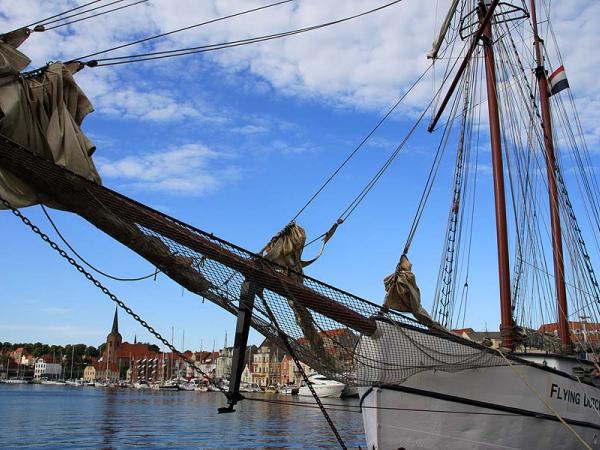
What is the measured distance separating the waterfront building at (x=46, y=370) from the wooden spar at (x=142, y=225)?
194 m

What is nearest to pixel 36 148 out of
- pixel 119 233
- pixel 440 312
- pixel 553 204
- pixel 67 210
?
pixel 67 210

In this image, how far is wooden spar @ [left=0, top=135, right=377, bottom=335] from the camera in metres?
6.72

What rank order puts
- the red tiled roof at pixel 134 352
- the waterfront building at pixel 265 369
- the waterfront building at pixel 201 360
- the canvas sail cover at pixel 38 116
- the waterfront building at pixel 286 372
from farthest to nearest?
the red tiled roof at pixel 134 352, the waterfront building at pixel 201 360, the waterfront building at pixel 265 369, the waterfront building at pixel 286 372, the canvas sail cover at pixel 38 116

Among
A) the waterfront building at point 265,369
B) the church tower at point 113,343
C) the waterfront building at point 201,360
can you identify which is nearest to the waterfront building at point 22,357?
the church tower at point 113,343

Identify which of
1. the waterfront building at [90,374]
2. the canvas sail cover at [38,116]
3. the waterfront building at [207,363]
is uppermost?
the canvas sail cover at [38,116]

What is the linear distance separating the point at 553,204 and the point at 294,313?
567 inches

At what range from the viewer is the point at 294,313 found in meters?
8.73

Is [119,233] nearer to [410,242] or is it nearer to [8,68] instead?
[8,68]

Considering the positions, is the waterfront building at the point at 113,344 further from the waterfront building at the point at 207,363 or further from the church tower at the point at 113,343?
the waterfront building at the point at 207,363

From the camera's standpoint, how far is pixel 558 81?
78.2 ft

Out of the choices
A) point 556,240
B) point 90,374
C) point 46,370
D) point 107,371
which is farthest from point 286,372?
point 556,240

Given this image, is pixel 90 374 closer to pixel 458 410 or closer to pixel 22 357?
pixel 22 357

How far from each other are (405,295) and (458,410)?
2.20 meters

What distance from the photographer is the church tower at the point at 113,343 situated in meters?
171
